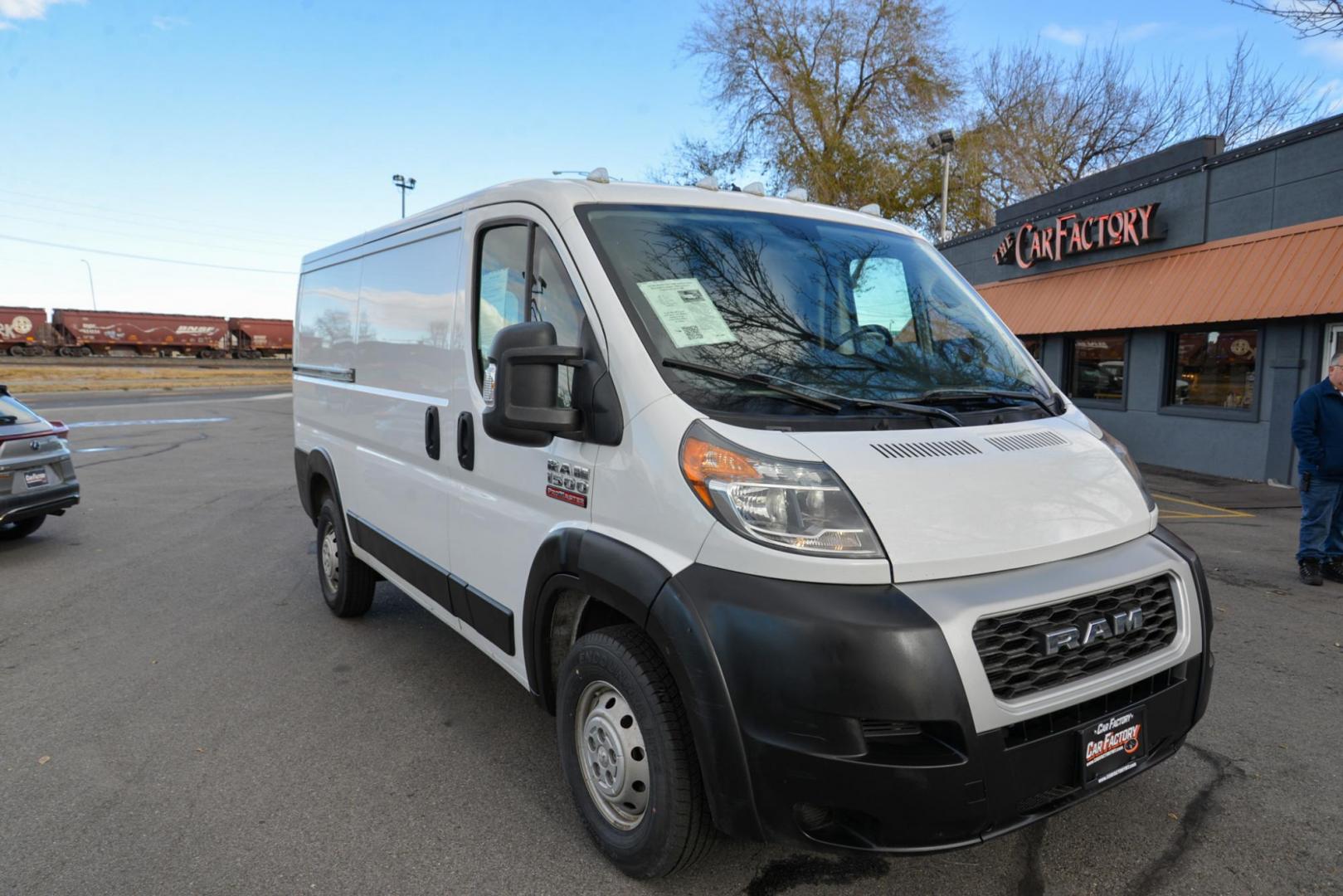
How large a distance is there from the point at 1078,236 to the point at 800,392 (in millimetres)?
15352

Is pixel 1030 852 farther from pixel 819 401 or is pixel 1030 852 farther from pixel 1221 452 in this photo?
pixel 1221 452

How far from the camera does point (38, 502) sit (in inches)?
292

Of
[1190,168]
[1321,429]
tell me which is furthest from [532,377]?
[1190,168]

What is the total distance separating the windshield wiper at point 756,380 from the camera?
2609 millimetres

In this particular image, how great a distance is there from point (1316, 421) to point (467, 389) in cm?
619

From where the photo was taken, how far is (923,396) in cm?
287

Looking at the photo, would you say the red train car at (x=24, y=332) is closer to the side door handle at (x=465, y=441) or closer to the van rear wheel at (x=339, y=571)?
the van rear wheel at (x=339, y=571)

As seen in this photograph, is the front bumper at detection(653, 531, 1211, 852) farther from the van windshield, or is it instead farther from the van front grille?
the van windshield

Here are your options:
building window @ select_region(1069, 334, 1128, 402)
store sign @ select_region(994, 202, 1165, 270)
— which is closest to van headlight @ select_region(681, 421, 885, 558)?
store sign @ select_region(994, 202, 1165, 270)

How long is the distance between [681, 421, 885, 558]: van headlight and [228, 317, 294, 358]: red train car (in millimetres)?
68434

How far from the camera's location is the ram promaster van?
2.23 m

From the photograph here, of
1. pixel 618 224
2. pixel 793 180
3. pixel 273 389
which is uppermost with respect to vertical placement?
pixel 793 180

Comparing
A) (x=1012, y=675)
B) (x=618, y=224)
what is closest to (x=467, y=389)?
(x=618, y=224)

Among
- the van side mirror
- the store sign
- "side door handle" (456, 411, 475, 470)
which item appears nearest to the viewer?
→ the van side mirror
